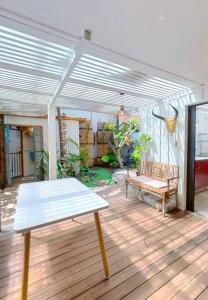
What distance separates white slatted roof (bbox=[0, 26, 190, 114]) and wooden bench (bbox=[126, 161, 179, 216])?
1.62 metres

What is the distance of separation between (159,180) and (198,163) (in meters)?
1.18

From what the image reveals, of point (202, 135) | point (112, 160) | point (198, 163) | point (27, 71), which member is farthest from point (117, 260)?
point (112, 160)

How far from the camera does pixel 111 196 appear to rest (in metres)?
4.29

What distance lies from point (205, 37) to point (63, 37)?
1450mm

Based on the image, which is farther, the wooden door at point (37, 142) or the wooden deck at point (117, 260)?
the wooden door at point (37, 142)

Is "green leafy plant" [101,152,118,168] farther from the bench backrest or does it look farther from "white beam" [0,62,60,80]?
"white beam" [0,62,60,80]

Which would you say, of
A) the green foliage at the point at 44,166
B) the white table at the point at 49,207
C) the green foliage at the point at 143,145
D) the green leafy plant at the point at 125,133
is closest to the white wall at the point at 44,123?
the green foliage at the point at 44,166

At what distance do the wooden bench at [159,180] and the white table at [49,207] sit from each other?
1685 mm

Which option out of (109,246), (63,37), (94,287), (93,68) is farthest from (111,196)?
(63,37)

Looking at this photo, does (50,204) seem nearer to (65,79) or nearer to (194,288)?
(194,288)

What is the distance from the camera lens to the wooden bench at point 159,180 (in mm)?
3246

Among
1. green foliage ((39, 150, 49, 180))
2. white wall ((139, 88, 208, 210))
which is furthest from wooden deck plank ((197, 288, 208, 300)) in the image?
green foliage ((39, 150, 49, 180))

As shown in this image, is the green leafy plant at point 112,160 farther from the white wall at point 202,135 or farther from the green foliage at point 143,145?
the white wall at point 202,135

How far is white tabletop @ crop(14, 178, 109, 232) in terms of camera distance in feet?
4.58
